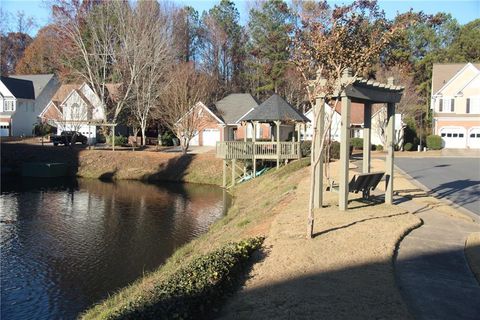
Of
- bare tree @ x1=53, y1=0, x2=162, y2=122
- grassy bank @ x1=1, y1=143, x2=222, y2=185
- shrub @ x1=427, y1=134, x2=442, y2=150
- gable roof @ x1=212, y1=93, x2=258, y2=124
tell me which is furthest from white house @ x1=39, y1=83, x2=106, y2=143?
shrub @ x1=427, y1=134, x2=442, y2=150

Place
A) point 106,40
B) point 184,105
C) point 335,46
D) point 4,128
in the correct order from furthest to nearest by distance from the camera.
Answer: point 4,128 → point 106,40 → point 184,105 → point 335,46

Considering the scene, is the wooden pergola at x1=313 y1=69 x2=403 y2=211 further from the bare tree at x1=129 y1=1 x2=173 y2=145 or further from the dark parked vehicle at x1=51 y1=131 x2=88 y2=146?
the dark parked vehicle at x1=51 y1=131 x2=88 y2=146

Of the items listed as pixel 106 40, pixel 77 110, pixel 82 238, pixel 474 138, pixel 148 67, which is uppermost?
pixel 106 40

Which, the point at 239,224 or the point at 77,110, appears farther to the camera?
the point at 77,110

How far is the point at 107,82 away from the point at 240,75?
19.5 metres

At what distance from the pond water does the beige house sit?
109ft

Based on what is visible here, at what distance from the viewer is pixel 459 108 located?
54.2 metres

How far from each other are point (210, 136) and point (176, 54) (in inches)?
479

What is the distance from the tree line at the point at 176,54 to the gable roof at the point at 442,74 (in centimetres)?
227

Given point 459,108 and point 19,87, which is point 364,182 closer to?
point 459,108

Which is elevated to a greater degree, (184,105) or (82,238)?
(184,105)

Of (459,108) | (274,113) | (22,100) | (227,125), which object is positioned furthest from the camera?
(22,100)

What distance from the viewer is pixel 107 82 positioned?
191 feet

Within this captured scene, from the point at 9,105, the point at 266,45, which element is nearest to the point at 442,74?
the point at 266,45
